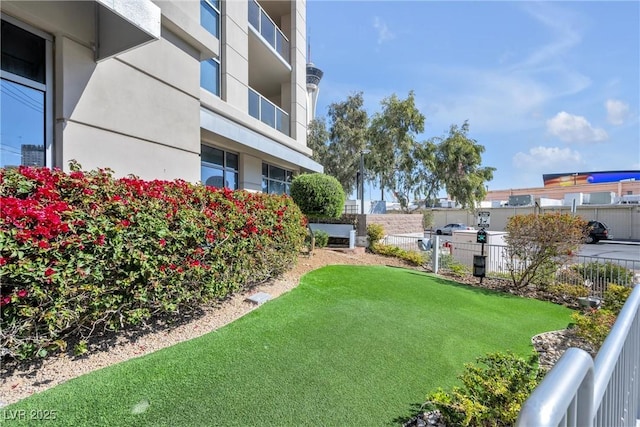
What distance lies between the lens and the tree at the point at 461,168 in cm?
2727

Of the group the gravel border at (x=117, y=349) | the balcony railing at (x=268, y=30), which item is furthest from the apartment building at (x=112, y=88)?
the balcony railing at (x=268, y=30)

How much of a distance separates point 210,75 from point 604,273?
13.5 meters

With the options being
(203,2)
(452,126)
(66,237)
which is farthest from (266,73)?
(452,126)

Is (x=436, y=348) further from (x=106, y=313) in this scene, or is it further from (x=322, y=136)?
(x=322, y=136)

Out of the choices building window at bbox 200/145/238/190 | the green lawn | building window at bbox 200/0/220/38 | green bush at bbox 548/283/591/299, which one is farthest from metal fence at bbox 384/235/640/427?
building window at bbox 200/0/220/38

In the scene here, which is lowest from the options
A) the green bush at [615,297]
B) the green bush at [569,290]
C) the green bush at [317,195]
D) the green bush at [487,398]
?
the green bush at [569,290]

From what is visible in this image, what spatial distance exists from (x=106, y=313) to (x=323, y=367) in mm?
2563

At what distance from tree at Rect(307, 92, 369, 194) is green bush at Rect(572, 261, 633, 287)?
19031 millimetres

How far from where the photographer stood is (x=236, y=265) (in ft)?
17.4

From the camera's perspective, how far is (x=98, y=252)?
3.33m

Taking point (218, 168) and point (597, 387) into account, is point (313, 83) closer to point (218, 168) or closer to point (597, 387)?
point (218, 168)

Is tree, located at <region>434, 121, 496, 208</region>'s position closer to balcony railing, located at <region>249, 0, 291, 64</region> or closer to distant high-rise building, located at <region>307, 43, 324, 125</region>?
distant high-rise building, located at <region>307, 43, 324, 125</region>

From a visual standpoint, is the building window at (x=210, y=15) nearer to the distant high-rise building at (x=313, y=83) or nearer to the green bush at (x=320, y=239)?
the green bush at (x=320, y=239)

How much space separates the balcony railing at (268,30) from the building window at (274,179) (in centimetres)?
545
